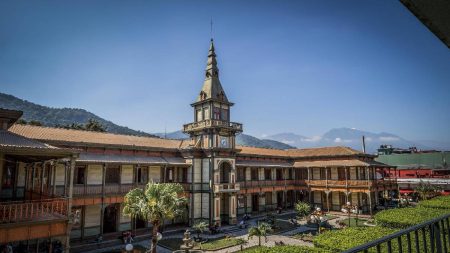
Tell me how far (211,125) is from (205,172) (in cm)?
551

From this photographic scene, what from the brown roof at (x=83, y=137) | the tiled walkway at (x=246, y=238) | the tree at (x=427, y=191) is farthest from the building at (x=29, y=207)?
the tree at (x=427, y=191)

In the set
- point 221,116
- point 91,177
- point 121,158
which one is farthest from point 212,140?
point 91,177

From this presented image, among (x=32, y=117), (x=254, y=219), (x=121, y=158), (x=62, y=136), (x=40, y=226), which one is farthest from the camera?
(x=32, y=117)

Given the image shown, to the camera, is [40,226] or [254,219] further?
[254,219]

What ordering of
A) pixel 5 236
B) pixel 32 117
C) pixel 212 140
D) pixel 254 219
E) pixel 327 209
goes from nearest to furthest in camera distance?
pixel 5 236
pixel 212 140
pixel 254 219
pixel 327 209
pixel 32 117

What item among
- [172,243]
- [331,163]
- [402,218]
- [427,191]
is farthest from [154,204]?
[427,191]

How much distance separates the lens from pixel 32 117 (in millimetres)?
152750

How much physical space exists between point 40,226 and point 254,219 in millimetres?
27917

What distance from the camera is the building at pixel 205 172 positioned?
25875 mm

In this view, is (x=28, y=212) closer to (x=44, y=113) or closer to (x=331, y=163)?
(x=331, y=163)

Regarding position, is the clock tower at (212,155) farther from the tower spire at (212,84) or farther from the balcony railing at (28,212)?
the balcony railing at (28,212)

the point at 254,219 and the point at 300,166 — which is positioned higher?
the point at 300,166

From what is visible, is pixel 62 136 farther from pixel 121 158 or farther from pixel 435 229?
pixel 435 229

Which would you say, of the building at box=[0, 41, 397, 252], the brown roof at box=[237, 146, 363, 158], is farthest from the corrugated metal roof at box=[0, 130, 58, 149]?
the brown roof at box=[237, 146, 363, 158]
